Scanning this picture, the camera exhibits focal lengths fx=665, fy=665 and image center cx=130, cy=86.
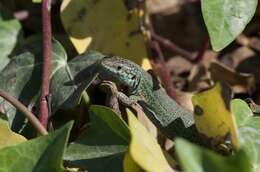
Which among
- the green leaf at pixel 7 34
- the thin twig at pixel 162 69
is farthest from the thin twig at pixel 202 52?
the green leaf at pixel 7 34

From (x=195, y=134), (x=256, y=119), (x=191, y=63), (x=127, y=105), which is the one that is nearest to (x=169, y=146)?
(x=127, y=105)

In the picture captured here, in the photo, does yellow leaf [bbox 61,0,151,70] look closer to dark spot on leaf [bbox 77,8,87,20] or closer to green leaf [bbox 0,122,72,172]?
dark spot on leaf [bbox 77,8,87,20]

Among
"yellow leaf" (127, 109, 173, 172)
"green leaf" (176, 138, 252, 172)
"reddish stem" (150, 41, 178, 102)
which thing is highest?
"green leaf" (176, 138, 252, 172)

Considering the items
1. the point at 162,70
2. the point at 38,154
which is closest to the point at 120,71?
the point at 162,70

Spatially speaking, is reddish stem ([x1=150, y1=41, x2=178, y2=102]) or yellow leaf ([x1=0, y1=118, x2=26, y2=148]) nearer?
yellow leaf ([x1=0, y1=118, x2=26, y2=148])

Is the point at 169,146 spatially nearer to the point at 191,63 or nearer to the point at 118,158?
the point at 118,158

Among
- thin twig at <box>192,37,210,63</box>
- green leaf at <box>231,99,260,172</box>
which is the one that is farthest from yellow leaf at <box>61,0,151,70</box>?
green leaf at <box>231,99,260,172</box>
